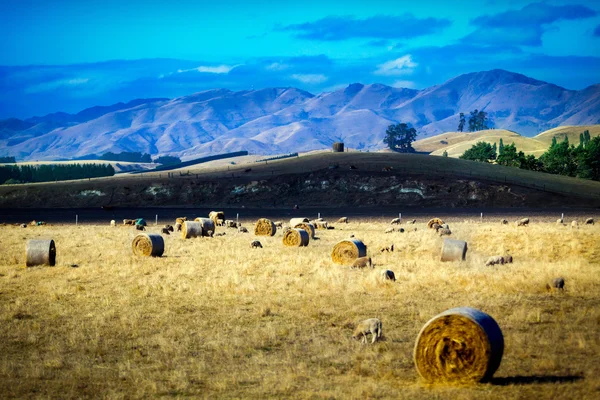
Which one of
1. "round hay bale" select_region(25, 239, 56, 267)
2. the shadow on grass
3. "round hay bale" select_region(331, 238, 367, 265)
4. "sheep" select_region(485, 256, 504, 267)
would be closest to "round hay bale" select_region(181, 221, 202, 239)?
"round hay bale" select_region(25, 239, 56, 267)

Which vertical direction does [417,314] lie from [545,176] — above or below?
below

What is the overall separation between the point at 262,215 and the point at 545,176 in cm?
5900

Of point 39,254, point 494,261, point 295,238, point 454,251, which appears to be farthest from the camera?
point 295,238

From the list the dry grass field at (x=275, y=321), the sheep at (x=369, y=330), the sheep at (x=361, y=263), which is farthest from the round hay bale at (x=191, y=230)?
the sheep at (x=369, y=330)

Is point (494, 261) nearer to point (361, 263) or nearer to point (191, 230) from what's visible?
point (361, 263)

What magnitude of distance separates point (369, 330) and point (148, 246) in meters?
20.2

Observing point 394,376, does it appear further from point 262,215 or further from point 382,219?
point 262,215

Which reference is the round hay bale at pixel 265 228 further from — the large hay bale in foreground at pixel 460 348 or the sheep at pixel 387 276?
the large hay bale in foreground at pixel 460 348

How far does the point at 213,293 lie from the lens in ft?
83.3

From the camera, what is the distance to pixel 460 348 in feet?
45.3

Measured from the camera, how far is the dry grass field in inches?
562

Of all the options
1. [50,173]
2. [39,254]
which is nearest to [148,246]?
[39,254]

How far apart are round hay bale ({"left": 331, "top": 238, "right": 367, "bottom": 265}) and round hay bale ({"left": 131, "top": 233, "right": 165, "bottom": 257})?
9.34 meters

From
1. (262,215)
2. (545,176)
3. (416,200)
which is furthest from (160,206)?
(545,176)
